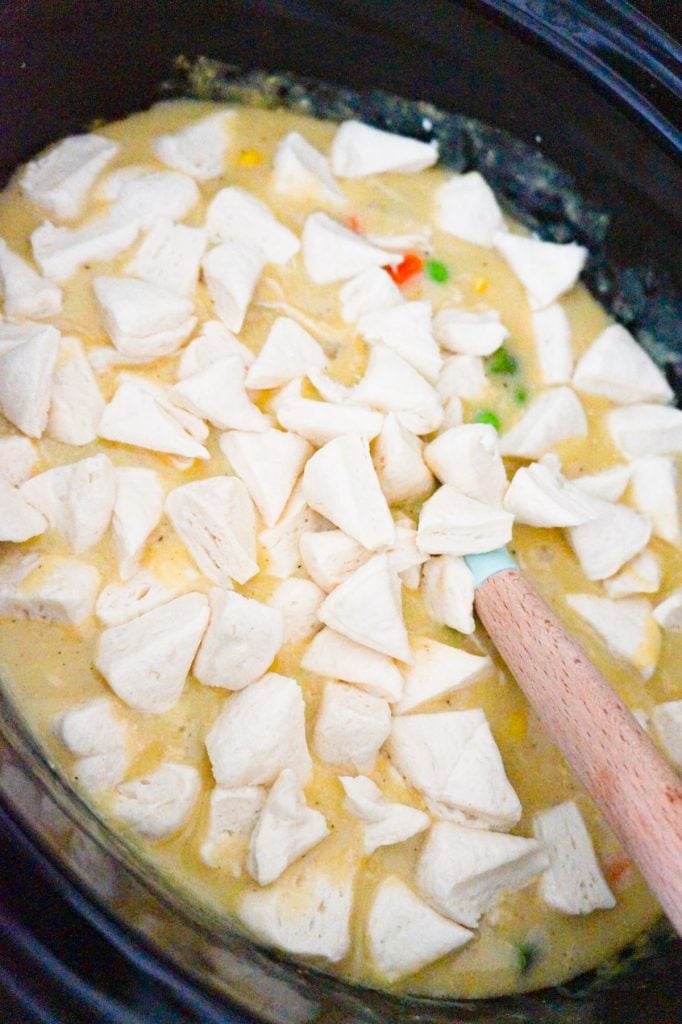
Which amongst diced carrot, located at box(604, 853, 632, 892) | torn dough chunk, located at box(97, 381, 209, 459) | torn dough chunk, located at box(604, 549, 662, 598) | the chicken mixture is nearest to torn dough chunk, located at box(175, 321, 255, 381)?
the chicken mixture

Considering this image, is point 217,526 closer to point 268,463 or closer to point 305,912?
point 268,463

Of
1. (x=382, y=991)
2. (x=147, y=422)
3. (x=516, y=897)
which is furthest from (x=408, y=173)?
(x=382, y=991)

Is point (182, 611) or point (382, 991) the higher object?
point (182, 611)

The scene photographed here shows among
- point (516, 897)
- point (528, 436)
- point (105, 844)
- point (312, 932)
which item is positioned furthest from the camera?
point (528, 436)

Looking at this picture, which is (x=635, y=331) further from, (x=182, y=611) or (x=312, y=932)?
(x=312, y=932)

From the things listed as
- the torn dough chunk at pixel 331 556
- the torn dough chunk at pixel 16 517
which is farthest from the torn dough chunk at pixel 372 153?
the torn dough chunk at pixel 16 517

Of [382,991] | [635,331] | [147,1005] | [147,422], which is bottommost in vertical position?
[382,991]

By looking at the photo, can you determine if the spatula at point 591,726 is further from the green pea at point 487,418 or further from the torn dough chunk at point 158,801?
the torn dough chunk at point 158,801
